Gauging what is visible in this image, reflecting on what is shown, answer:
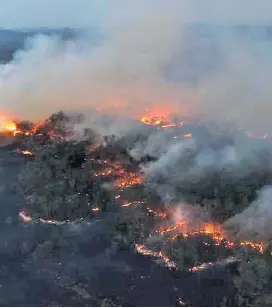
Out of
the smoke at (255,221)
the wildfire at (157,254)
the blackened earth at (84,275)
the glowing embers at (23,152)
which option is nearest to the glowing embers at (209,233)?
the smoke at (255,221)

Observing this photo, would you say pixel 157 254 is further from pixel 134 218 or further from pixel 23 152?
pixel 23 152

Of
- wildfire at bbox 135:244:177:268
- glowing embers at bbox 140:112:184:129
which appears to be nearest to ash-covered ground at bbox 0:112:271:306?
wildfire at bbox 135:244:177:268

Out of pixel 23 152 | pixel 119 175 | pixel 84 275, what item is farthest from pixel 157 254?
pixel 23 152

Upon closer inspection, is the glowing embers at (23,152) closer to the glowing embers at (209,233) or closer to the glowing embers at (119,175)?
the glowing embers at (119,175)

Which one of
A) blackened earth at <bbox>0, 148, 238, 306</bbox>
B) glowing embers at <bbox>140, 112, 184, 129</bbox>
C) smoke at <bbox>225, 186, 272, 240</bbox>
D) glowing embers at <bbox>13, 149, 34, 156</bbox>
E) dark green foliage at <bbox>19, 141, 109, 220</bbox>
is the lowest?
blackened earth at <bbox>0, 148, 238, 306</bbox>

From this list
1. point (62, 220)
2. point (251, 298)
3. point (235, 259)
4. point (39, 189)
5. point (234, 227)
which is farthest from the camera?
point (39, 189)

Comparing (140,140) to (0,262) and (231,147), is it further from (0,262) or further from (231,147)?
(0,262)

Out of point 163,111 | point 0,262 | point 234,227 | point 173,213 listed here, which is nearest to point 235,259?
point 234,227

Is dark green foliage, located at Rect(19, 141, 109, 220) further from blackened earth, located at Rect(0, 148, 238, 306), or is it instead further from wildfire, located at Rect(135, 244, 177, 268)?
wildfire, located at Rect(135, 244, 177, 268)
